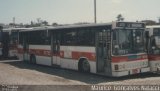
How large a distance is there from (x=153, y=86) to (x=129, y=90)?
1.15 meters

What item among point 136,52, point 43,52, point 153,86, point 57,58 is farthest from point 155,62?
point 43,52

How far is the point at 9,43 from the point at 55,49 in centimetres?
1078

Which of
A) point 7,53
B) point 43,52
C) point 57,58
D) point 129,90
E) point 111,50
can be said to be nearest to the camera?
point 129,90

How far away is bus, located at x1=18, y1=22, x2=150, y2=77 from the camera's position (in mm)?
18125

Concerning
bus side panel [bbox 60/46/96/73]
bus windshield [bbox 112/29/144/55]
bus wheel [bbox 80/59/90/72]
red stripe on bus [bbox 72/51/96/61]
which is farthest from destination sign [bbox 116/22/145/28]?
bus wheel [bbox 80/59/90/72]

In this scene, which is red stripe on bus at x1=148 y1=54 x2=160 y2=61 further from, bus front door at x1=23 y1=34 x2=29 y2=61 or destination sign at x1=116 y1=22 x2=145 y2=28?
bus front door at x1=23 y1=34 x2=29 y2=61

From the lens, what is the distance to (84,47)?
67.4 ft

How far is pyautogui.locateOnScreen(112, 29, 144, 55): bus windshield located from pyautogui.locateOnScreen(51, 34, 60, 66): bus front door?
6.28 metres

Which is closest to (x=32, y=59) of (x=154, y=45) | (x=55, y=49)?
(x=55, y=49)

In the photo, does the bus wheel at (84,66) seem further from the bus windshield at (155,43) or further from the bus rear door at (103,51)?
the bus windshield at (155,43)

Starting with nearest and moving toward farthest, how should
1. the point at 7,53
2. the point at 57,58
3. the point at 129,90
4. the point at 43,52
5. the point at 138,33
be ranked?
1. the point at 129,90
2. the point at 138,33
3. the point at 57,58
4. the point at 43,52
5. the point at 7,53

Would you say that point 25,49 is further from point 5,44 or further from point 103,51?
point 103,51

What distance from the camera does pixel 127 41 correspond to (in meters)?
18.6

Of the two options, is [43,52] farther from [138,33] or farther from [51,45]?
[138,33]
